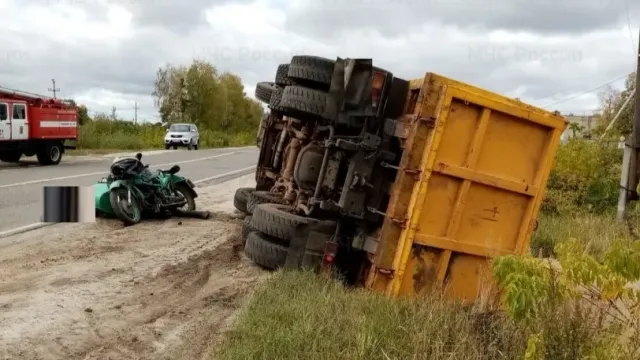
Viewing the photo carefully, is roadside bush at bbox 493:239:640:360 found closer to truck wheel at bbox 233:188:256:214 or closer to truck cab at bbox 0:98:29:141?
Answer: truck wheel at bbox 233:188:256:214


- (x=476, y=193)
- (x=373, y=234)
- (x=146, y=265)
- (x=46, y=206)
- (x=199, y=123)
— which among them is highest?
(x=476, y=193)

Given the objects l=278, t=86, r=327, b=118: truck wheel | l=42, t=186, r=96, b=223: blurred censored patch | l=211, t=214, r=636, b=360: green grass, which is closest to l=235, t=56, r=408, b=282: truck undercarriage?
l=278, t=86, r=327, b=118: truck wheel

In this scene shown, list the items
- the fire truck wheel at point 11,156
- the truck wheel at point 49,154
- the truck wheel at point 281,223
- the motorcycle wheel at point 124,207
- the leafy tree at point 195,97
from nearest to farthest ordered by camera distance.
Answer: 1. the truck wheel at point 281,223
2. the motorcycle wheel at point 124,207
3. the fire truck wheel at point 11,156
4. the truck wheel at point 49,154
5. the leafy tree at point 195,97

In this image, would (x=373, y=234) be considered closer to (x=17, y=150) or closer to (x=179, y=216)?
(x=179, y=216)

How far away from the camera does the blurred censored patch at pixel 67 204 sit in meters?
5.94

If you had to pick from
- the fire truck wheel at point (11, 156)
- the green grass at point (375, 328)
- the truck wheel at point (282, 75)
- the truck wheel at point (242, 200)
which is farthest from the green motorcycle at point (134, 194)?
the fire truck wheel at point (11, 156)

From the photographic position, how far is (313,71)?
19.3 feet

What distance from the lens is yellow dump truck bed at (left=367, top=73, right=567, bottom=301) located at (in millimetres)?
5082

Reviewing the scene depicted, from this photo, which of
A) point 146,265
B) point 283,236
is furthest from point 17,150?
point 283,236

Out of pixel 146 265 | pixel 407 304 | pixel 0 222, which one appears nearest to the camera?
pixel 407 304

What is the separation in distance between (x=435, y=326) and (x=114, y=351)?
2.06m

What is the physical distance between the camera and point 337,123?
558cm

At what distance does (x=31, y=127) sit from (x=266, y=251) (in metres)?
18.9

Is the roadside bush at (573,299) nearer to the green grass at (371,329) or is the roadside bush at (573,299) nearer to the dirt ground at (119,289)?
the green grass at (371,329)
